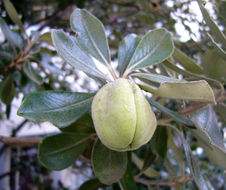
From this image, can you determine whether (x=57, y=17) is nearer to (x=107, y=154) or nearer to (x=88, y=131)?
(x=88, y=131)

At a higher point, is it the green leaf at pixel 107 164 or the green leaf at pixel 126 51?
the green leaf at pixel 126 51

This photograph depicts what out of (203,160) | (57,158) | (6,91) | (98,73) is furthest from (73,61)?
(203,160)

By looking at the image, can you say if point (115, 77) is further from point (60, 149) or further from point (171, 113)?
point (60, 149)

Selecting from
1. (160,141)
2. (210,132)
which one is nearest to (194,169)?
(210,132)

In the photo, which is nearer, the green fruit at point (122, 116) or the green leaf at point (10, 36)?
the green fruit at point (122, 116)

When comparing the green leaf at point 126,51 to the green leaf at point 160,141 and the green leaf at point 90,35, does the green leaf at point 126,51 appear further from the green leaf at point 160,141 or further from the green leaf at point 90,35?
the green leaf at point 160,141

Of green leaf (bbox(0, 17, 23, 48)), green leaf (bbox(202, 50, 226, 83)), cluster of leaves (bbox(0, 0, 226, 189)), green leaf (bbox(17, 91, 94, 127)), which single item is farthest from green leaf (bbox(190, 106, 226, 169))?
green leaf (bbox(0, 17, 23, 48))

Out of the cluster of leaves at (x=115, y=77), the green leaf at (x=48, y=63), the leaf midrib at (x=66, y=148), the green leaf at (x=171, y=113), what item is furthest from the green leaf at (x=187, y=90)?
the green leaf at (x=48, y=63)

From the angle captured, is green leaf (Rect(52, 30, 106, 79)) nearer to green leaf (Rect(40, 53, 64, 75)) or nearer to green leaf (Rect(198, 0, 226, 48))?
green leaf (Rect(198, 0, 226, 48))
